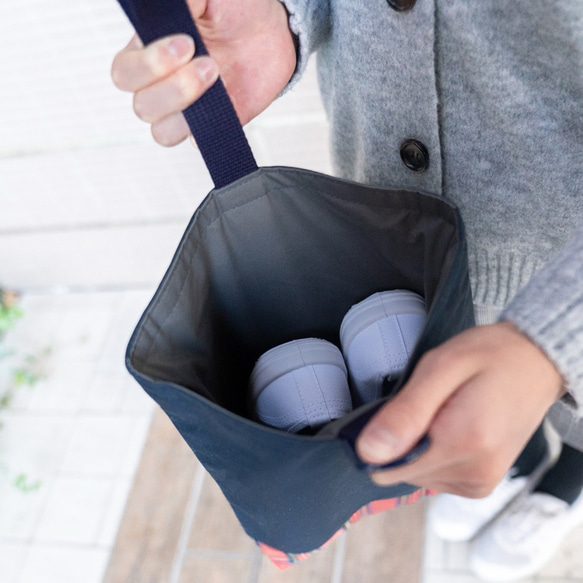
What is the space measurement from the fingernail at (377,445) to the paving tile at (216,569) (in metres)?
0.87

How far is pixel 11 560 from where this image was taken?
4.15ft

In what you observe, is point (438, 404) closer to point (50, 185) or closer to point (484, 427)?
point (484, 427)

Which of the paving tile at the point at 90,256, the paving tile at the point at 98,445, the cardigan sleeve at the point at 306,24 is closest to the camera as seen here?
the cardigan sleeve at the point at 306,24

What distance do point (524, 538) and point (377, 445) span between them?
80 centimetres

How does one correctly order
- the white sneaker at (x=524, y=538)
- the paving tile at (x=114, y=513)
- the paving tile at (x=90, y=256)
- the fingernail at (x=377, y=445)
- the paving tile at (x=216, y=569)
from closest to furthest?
1. the fingernail at (x=377, y=445)
2. the white sneaker at (x=524, y=538)
3. the paving tile at (x=216, y=569)
4. the paving tile at (x=114, y=513)
5. the paving tile at (x=90, y=256)

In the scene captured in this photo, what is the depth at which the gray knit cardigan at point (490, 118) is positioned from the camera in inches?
15.9

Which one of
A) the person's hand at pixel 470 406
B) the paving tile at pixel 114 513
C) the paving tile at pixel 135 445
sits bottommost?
the paving tile at pixel 114 513

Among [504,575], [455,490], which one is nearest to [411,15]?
[455,490]

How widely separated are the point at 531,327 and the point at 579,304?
0.03 metres

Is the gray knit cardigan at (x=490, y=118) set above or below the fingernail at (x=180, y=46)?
below

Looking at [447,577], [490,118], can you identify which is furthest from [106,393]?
[490,118]

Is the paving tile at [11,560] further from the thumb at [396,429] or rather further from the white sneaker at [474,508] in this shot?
the thumb at [396,429]

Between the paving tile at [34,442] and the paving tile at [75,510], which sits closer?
the paving tile at [75,510]

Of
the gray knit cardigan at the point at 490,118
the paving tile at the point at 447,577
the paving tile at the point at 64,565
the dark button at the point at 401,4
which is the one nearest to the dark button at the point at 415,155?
the gray knit cardigan at the point at 490,118
